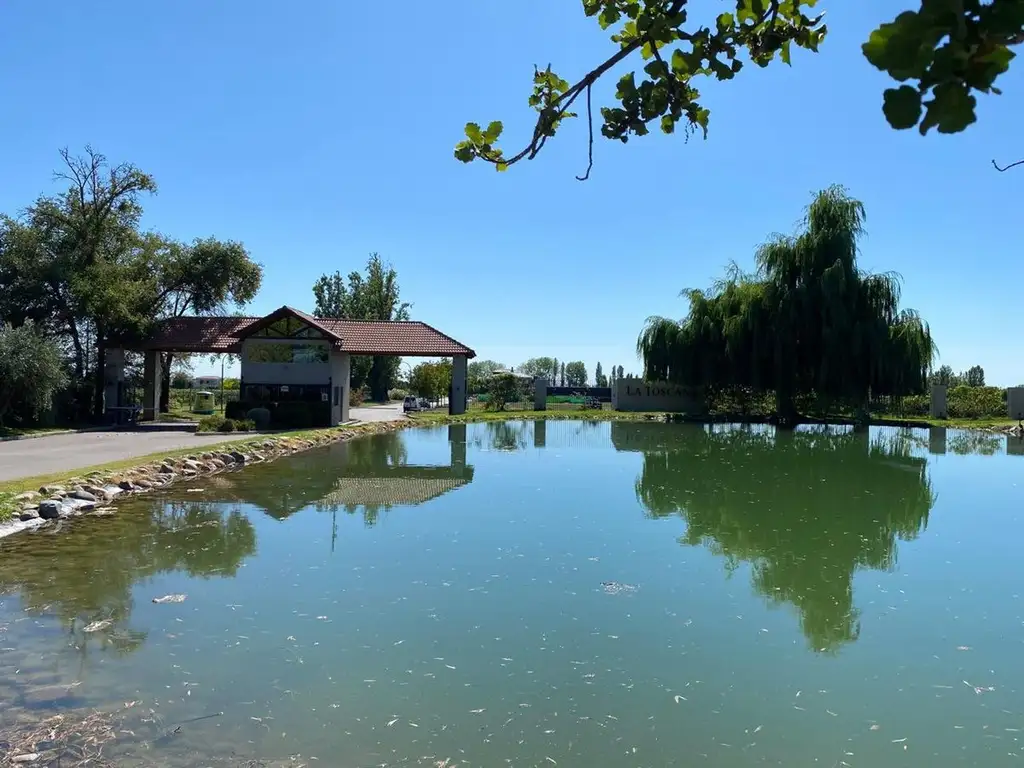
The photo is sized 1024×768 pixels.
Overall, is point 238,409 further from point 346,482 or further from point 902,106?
point 902,106

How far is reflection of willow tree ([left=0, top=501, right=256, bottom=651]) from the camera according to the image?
20.5 feet

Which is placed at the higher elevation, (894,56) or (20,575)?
(894,56)

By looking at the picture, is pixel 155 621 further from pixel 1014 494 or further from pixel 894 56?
pixel 1014 494

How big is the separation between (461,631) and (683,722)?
2.00 meters

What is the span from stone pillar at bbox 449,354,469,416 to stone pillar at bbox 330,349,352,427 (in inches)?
189

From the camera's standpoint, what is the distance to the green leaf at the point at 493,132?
2.78 m

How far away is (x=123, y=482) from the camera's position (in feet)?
40.4

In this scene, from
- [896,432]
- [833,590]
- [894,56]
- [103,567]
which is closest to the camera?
[894,56]

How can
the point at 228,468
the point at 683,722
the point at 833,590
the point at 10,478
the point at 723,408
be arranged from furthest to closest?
the point at 723,408
the point at 228,468
the point at 10,478
the point at 833,590
the point at 683,722

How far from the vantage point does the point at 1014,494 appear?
516 inches

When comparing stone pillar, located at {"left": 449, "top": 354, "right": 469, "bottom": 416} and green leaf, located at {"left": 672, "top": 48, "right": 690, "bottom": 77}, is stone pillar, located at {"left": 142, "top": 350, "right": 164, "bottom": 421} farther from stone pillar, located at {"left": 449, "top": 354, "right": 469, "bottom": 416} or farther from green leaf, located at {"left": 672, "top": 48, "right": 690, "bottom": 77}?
green leaf, located at {"left": 672, "top": 48, "right": 690, "bottom": 77}

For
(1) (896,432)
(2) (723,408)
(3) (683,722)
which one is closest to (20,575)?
(3) (683,722)

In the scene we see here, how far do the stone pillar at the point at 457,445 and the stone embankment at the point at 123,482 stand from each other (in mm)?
4233

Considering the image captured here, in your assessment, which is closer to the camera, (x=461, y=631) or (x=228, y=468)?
(x=461, y=631)
